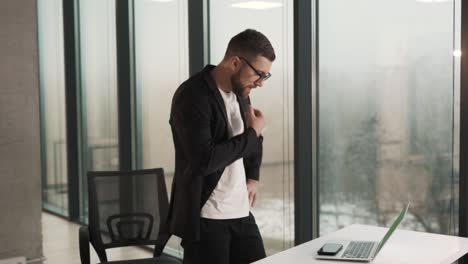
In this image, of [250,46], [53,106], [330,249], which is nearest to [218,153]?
[250,46]

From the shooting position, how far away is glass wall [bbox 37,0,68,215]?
7297mm

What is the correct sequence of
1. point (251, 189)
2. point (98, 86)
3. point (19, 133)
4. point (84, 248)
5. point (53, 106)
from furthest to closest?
point (53, 106)
point (98, 86)
point (19, 133)
point (84, 248)
point (251, 189)

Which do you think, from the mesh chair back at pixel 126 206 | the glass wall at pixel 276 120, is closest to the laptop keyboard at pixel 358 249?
the mesh chair back at pixel 126 206

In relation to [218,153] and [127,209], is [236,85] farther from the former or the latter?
[127,209]

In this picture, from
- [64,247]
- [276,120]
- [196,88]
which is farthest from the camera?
[64,247]

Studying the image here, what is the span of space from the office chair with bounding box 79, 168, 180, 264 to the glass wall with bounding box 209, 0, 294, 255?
87cm

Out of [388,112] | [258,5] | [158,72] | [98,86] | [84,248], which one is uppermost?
[258,5]

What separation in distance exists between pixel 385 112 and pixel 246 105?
1.04 meters

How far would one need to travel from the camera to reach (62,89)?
728 cm

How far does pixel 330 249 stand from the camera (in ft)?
8.30

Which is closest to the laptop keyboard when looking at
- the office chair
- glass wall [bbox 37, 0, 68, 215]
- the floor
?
the office chair

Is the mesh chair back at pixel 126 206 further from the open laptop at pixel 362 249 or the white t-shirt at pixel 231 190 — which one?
the open laptop at pixel 362 249

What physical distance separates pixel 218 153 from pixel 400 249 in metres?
0.82

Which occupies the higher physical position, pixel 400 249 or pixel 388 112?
pixel 388 112
